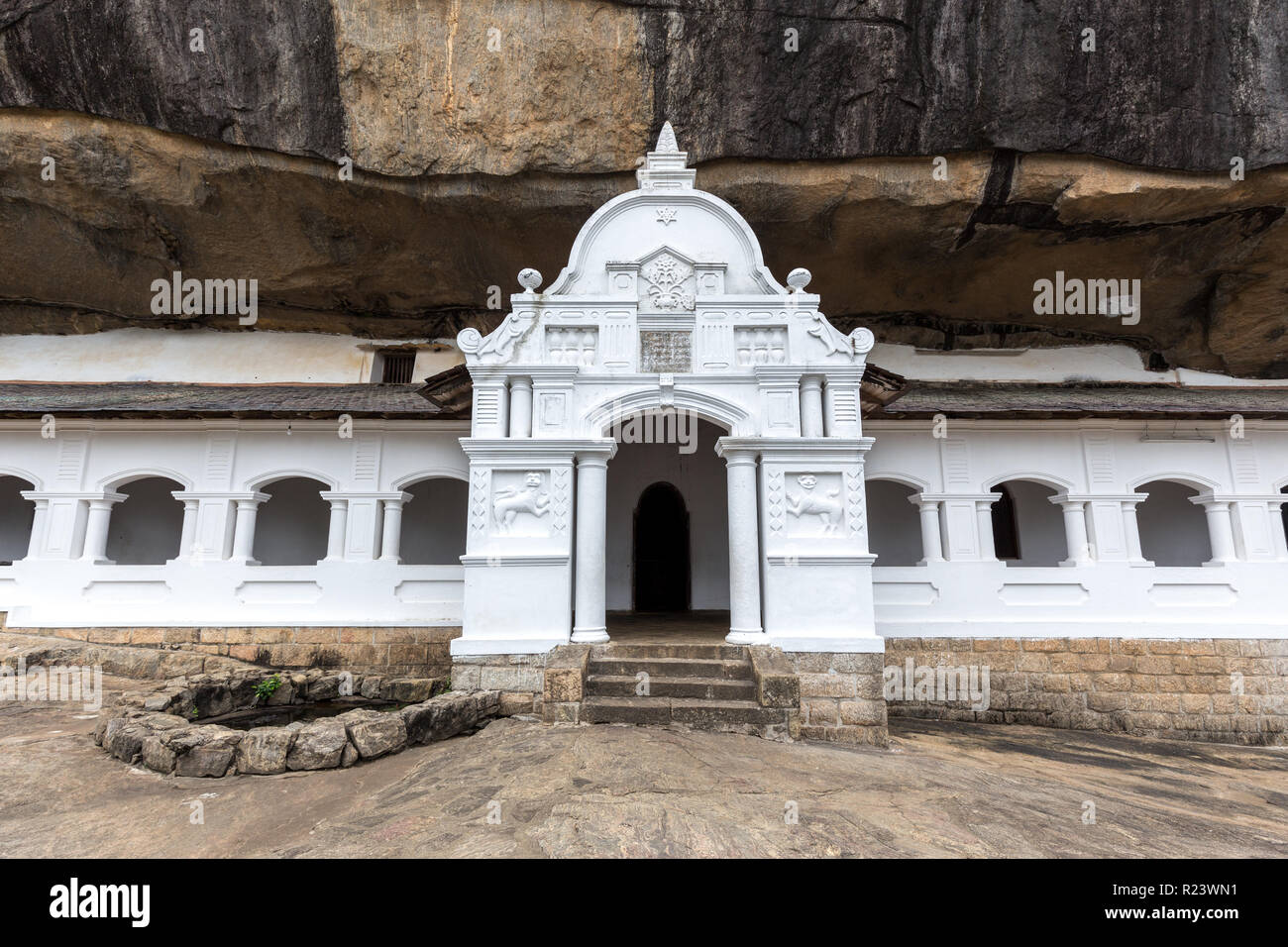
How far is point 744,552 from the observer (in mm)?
7676

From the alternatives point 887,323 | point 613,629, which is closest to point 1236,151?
point 887,323

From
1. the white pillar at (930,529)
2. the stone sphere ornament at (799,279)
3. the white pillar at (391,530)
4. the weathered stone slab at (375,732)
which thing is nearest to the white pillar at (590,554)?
the weathered stone slab at (375,732)

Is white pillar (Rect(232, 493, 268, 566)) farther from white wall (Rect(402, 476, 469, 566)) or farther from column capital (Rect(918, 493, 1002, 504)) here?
column capital (Rect(918, 493, 1002, 504))

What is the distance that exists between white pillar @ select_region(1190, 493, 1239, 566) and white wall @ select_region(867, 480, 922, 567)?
450cm

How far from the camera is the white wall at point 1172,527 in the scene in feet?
40.1

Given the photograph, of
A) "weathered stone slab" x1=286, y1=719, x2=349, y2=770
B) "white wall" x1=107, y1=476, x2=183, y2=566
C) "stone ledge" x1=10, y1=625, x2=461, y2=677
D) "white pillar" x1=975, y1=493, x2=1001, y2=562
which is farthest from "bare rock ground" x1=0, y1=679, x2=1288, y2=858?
"white wall" x1=107, y1=476, x2=183, y2=566

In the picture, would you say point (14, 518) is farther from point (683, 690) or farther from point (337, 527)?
point (683, 690)

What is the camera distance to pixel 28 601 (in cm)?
980

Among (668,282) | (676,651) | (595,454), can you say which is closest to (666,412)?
(595,454)

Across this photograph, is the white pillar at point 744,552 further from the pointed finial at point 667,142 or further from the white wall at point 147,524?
the white wall at point 147,524

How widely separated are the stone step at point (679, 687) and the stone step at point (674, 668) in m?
0.10

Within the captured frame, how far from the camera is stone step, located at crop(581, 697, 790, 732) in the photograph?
620 cm
